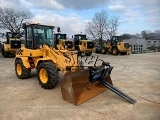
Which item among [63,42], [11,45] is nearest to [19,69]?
[11,45]

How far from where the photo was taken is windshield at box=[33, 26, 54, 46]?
27.6 feet

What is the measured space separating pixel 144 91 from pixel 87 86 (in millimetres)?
2045

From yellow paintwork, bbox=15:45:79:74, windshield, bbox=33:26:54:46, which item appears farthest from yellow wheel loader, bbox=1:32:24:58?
yellow paintwork, bbox=15:45:79:74

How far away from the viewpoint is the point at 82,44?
21.2 meters

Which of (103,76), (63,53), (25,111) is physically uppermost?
(63,53)

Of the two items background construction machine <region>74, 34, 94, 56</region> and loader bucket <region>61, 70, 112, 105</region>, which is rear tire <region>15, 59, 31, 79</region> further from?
background construction machine <region>74, 34, 94, 56</region>

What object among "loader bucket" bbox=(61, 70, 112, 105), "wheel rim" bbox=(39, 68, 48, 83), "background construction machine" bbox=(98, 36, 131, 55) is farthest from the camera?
"background construction machine" bbox=(98, 36, 131, 55)

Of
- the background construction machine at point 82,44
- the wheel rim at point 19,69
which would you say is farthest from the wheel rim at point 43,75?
the background construction machine at point 82,44

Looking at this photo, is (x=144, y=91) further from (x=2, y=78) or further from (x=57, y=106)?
(x=2, y=78)

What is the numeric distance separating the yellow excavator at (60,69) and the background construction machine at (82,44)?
471 inches

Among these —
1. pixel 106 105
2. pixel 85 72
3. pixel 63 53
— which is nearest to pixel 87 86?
pixel 85 72

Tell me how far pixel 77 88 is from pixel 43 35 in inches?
132

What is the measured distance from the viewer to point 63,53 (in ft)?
24.8

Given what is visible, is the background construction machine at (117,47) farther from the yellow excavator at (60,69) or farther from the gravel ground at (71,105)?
the gravel ground at (71,105)
